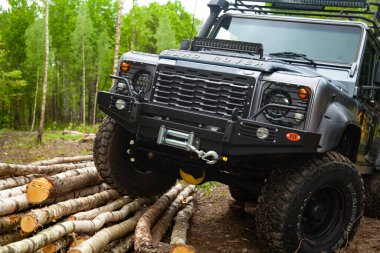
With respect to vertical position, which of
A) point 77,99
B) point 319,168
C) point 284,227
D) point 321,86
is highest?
point 321,86

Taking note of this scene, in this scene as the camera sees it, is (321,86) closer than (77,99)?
Yes

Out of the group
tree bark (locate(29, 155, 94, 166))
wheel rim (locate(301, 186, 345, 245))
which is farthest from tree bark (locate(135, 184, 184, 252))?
tree bark (locate(29, 155, 94, 166))

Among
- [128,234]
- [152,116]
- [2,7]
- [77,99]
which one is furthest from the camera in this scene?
[77,99]

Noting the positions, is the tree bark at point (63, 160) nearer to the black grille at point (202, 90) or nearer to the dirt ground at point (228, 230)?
the dirt ground at point (228, 230)

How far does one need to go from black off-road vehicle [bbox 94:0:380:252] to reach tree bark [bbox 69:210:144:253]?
56 centimetres

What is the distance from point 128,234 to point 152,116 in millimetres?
1497

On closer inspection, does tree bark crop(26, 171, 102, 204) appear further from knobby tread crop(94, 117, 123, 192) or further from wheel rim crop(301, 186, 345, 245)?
wheel rim crop(301, 186, 345, 245)

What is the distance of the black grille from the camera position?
456 centimetres

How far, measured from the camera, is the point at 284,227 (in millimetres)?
4418

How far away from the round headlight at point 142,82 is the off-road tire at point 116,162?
0.60 meters

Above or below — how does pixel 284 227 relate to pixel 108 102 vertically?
below

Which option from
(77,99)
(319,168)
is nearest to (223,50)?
(319,168)

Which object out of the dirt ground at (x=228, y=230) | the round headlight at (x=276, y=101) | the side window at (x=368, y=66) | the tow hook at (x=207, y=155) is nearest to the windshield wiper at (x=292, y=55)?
the side window at (x=368, y=66)

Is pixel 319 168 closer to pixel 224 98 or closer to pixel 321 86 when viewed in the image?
pixel 321 86
